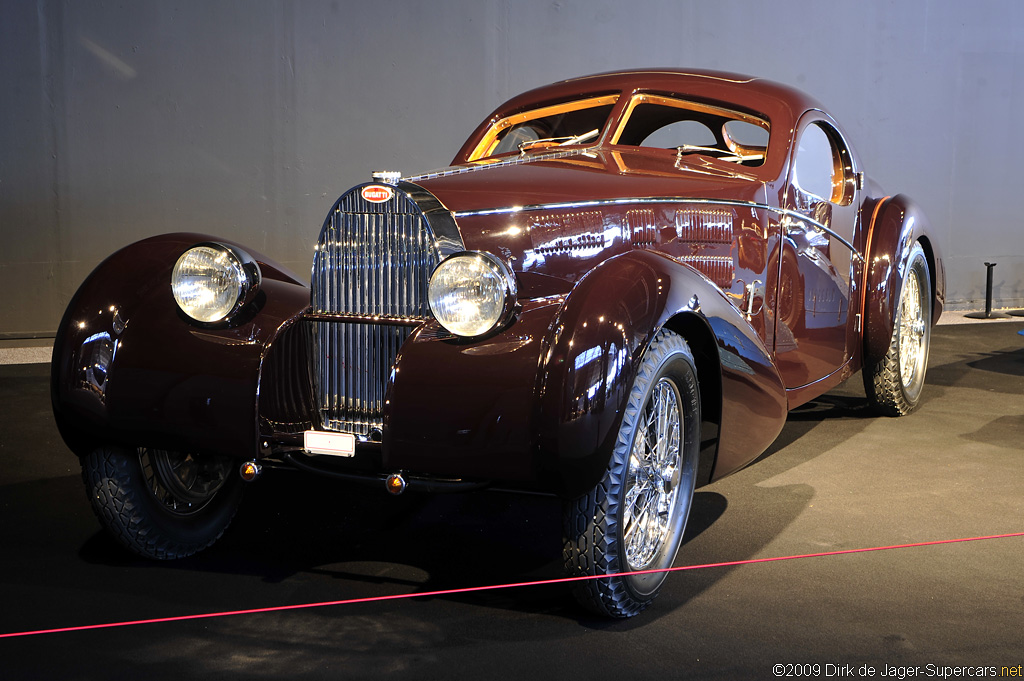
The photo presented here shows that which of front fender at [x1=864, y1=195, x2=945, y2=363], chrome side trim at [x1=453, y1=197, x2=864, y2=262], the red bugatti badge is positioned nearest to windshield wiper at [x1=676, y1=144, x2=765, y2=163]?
chrome side trim at [x1=453, y1=197, x2=864, y2=262]

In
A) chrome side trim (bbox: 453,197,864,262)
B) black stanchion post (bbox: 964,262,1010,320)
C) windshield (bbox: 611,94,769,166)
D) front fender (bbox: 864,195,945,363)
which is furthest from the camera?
black stanchion post (bbox: 964,262,1010,320)

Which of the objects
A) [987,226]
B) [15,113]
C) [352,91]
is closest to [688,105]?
[352,91]

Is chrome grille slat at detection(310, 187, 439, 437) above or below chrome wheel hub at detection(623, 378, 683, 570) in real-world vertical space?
above

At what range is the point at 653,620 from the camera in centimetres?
241

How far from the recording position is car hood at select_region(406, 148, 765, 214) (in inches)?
108

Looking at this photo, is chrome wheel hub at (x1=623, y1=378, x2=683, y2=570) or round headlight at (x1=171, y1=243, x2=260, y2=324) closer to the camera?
chrome wheel hub at (x1=623, y1=378, x2=683, y2=570)

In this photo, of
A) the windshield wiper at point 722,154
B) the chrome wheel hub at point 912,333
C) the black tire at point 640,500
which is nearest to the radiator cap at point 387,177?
the black tire at point 640,500

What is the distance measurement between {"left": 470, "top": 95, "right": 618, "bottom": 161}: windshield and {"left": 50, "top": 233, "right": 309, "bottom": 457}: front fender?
1432 millimetres

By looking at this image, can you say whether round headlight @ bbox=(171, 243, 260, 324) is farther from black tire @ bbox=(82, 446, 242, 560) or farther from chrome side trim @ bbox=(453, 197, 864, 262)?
chrome side trim @ bbox=(453, 197, 864, 262)

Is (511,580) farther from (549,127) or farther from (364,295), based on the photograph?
(549,127)

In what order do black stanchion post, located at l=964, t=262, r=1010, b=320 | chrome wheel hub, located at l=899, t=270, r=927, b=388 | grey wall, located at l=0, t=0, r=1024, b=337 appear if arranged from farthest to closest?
black stanchion post, located at l=964, t=262, r=1010, b=320
grey wall, located at l=0, t=0, r=1024, b=337
chrome wheel hub, located at l=899, t=270, r=927, b=388

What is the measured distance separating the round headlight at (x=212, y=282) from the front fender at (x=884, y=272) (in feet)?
8.76

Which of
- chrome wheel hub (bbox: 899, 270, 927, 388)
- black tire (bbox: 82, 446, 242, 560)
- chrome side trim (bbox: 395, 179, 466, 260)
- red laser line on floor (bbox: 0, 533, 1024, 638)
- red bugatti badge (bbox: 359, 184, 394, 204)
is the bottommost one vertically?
red laser line on floor (bbox: 0, 533, 1024, 638)

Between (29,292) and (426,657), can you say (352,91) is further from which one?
(426,657)
